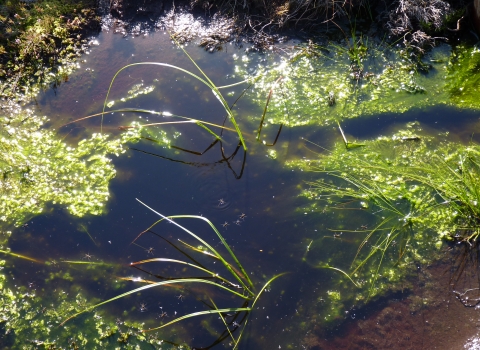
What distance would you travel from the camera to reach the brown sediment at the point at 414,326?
2.21 metres

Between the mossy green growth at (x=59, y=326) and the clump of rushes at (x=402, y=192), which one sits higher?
the clump of rushes at (x=402, y=192)

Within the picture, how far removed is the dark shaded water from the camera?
2340 millimetres

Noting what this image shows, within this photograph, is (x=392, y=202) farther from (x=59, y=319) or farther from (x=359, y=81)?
(x=59, y=319)

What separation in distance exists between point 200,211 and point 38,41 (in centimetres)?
206

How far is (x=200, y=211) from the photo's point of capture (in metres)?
2.67

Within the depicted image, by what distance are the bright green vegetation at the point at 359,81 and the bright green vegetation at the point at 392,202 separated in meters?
0.32

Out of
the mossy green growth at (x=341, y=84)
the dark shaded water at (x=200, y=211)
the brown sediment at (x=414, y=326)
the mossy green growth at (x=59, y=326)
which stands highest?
the mossy green growth at (x=341, y=84)

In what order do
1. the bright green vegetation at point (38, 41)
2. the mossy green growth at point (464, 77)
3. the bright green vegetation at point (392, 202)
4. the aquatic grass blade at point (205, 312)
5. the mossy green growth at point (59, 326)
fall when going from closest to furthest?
the aquatic grass blade at point (205, 312)
the mossy green growth at point (59, 326)
the bright green vegetation at point (392, 202)
the mossy green growth at point (464, 77)
the bright green vegetation at point (38, 41)

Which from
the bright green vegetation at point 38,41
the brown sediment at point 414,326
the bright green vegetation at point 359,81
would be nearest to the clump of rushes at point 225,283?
the brown sediment at point 414,326

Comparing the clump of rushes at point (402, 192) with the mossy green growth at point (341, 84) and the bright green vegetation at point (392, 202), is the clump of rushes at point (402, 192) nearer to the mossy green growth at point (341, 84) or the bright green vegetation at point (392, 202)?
the bright green vegetation at point (392, 202)

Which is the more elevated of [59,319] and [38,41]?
[38,41]

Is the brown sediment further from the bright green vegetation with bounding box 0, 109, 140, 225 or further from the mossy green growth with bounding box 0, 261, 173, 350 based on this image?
the bright green vegetation with bounding box 0, 109, 140, 225

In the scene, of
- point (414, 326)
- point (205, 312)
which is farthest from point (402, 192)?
point (205, 312)

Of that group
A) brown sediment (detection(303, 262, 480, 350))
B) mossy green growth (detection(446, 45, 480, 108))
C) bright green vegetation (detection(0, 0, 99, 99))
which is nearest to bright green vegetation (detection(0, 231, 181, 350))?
brown sediment (detection(303, 262, 480, 350))
